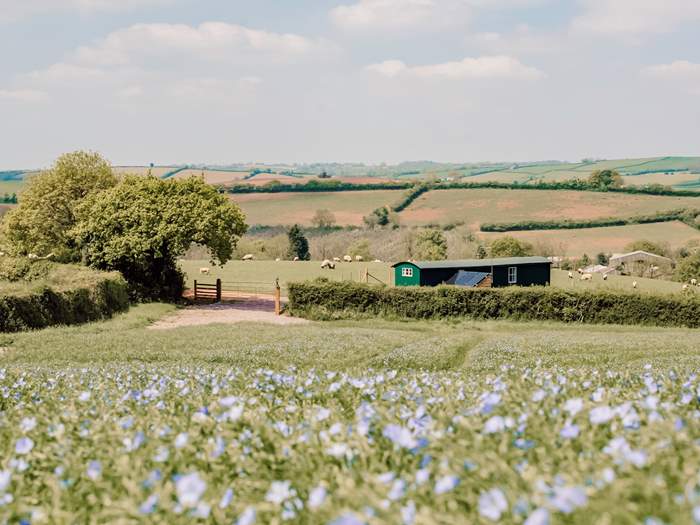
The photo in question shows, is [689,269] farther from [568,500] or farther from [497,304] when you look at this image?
[568,500]

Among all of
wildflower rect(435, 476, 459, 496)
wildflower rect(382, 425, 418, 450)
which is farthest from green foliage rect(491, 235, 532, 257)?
wildflower rect(435, 476, 459, 496)

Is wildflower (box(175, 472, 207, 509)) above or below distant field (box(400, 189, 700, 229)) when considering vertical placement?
above

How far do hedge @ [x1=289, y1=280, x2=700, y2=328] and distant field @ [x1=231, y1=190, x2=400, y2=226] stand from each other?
82431mm

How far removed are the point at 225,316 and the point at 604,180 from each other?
109 metres

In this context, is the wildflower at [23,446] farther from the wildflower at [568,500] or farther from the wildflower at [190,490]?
the wildflower at [568,500]

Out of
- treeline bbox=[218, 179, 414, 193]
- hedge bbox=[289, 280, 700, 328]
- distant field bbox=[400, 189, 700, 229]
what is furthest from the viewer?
treeline bbox=[218, 179, 414, 193]

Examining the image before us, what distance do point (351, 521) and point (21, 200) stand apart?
5232cm

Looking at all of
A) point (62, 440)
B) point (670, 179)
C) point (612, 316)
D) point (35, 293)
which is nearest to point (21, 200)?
point (35, 293)

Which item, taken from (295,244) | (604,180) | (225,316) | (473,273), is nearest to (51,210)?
(225,316)

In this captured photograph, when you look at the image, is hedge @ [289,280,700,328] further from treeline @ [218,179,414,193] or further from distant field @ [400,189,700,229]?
treeline @ [218,179,414,193]

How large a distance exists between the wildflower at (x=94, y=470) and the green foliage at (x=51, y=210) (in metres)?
47.3

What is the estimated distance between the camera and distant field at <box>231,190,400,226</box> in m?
128

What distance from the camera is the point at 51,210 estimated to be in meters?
49.4

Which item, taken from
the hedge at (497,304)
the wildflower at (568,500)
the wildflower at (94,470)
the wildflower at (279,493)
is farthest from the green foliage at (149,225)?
the wildflower at (568,500)
